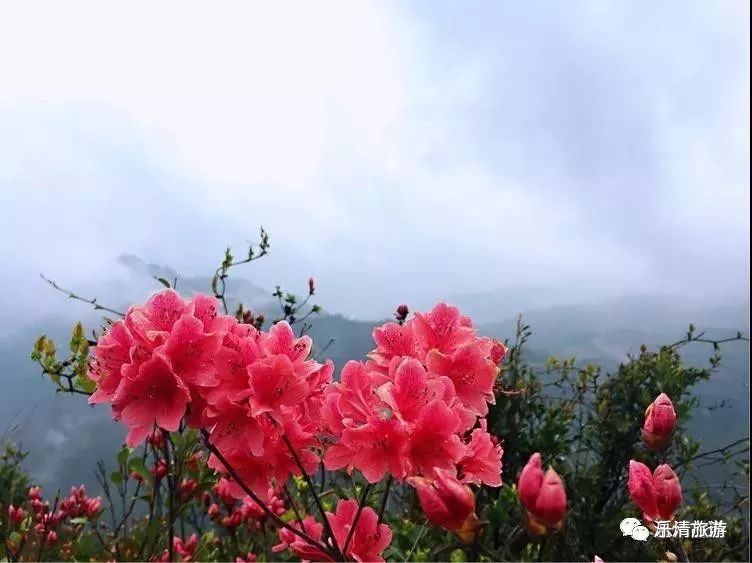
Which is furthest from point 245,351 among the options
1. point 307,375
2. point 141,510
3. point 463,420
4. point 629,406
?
point 141,510

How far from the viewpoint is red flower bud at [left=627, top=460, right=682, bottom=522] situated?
39.1 inches

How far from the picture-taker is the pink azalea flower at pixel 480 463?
1.13 metres

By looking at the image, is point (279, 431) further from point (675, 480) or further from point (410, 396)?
point (675, 480)

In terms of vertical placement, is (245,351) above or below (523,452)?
below

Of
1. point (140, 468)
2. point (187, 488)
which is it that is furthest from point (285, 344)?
point (187, 488)

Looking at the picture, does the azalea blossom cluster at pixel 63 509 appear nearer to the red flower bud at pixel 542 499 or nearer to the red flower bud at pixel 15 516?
the red flower bud at pixel 15 516

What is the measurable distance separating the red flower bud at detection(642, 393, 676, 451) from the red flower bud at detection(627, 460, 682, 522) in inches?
5.9

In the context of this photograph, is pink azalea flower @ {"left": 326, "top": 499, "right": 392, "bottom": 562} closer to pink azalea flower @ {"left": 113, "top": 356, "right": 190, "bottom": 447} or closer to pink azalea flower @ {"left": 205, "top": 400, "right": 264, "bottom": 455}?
pink azalea flower @ {"left": 205, "top": 400, "right": 264, "bottom": 455}

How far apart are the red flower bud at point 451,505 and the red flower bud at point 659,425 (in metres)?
0.52

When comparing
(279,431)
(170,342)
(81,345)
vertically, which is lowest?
(279,431)

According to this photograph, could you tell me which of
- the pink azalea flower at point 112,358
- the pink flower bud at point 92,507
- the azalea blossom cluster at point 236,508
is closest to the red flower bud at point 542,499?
the pink azalea flower at point 112,358

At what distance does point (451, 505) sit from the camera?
836mm

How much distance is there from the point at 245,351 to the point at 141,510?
3421 mm

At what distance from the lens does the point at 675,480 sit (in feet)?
3.30
